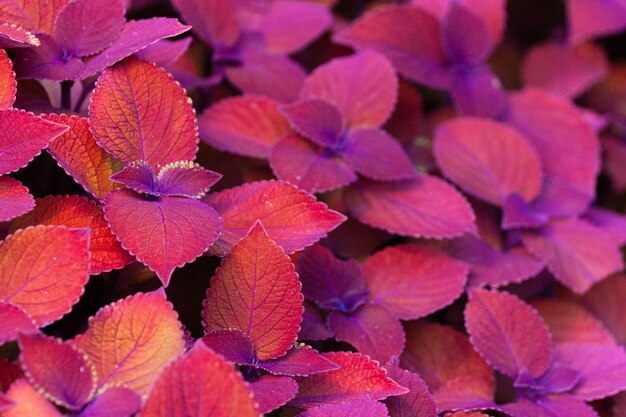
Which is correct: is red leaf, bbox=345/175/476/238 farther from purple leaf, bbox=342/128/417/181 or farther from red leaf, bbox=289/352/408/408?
red leaf, bbox=289/352/408/408

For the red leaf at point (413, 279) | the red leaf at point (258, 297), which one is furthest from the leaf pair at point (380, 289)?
the red leaf at point (258, 297)

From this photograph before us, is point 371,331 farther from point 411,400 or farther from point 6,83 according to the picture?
point 6,83

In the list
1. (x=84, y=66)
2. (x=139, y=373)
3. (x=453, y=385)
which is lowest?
(x=453, y=385)

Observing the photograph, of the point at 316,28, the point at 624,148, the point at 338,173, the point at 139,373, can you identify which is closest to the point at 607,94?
the point at 624,148

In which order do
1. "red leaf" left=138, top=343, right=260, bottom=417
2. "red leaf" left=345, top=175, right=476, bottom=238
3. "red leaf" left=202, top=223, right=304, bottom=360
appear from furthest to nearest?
"red leaf" left=345, top=175, right=476, bottom=238 → "red leaf" left=202, top=223, right=304, bottom=360 → "red leaf" left=138, top=343, right=260, bottom=417

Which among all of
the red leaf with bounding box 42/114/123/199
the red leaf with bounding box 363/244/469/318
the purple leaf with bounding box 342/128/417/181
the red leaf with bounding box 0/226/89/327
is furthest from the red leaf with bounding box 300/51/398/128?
the red leaf with bounding box 0/226/89/327

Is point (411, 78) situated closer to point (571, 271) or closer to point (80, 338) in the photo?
point (571, 271)
